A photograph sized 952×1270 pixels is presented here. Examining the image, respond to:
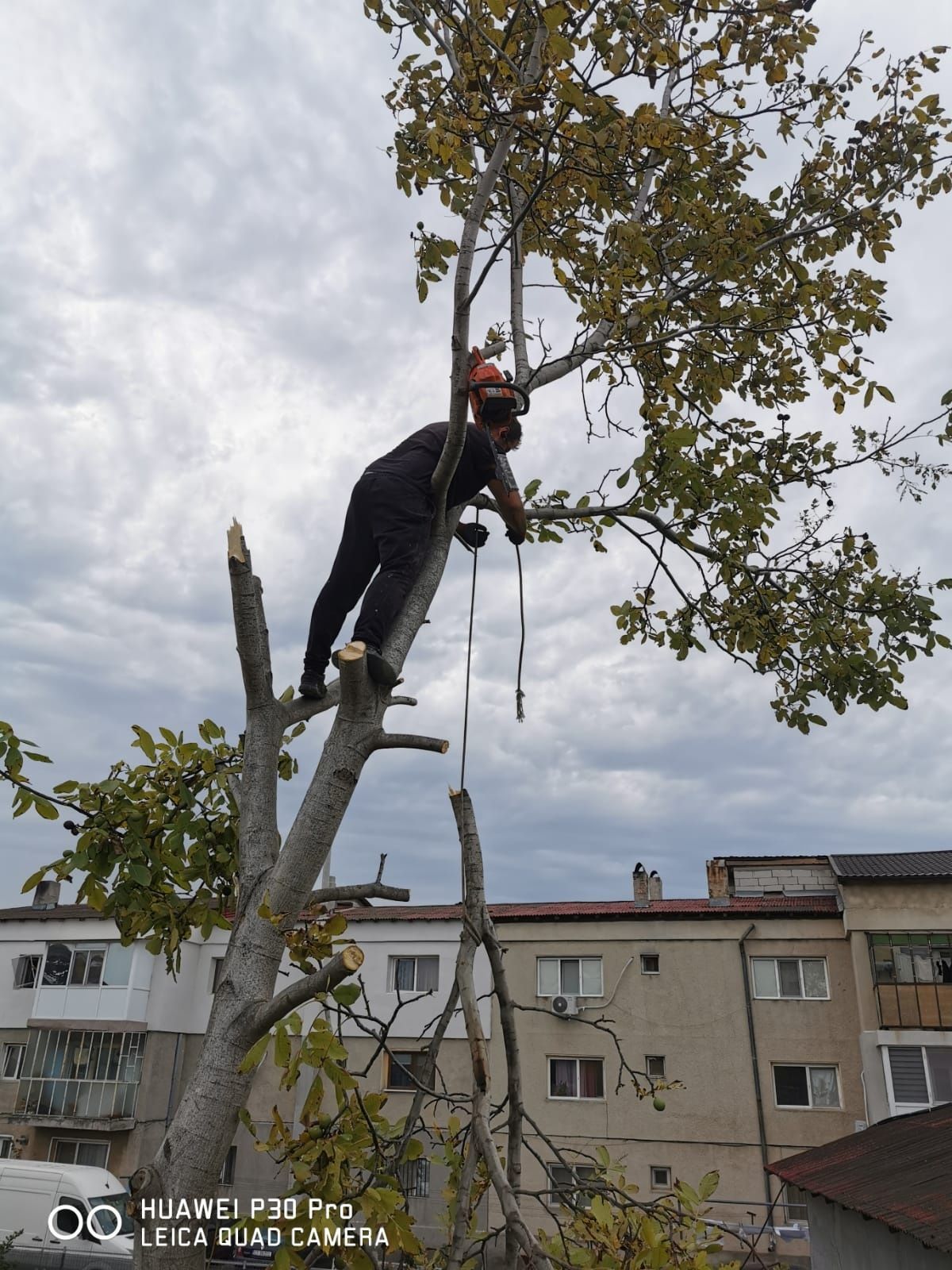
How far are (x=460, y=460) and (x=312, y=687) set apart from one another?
113 cm

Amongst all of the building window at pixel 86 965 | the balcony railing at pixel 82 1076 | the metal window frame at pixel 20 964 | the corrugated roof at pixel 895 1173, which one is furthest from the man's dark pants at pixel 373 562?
the metal window frame at pixel 20 964

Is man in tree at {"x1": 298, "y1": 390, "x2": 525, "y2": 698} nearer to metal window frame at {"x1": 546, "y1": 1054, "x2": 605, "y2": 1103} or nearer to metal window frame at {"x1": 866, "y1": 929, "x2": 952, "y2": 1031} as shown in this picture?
metal window frame at {"x1": 866, "y1": 929, "x2": 952, "y2": 1031}

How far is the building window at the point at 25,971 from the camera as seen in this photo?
80.4ft

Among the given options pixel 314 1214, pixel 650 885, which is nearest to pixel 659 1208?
pixel 314 1214

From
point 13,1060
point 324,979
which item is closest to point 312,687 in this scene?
point 324,979

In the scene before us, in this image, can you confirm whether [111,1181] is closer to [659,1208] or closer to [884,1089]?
[884,1089]

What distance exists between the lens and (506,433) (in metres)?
4.09

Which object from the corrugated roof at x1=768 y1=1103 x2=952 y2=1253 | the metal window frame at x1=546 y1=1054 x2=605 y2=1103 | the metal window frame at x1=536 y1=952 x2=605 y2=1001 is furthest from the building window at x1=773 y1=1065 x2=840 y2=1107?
the corrugated roof at x1=768 y1=1103 x2=952 y2=1253

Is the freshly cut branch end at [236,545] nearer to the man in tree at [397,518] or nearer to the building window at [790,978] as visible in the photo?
the man in tree at [397,518]

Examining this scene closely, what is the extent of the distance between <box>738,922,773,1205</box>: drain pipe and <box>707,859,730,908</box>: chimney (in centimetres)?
155

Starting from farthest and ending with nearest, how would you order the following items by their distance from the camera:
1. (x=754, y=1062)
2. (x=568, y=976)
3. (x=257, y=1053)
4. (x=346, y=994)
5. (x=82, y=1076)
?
1. (x=82, y=1076)
2. (x=568, y=976)
3. (x=754, y=1062)
4. (x=257, y=1053)
5. (x=346, y=994)

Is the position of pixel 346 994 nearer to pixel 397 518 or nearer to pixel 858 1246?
pixel 397 518

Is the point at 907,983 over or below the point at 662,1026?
over

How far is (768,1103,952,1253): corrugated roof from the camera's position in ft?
18.2
